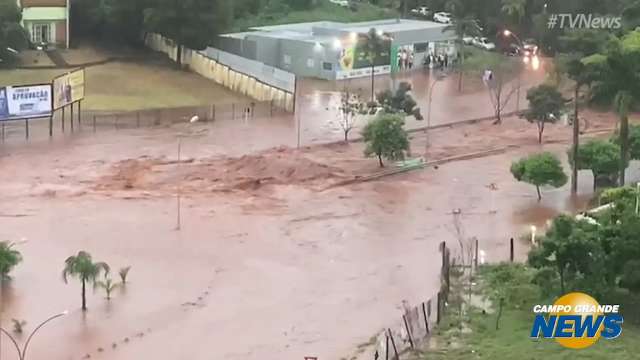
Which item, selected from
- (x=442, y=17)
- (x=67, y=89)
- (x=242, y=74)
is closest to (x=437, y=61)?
(x=442, y=17)

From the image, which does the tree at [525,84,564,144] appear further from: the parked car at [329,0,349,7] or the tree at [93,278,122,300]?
the parked car at [329,0,349,7]

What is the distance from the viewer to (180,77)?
73312 mm

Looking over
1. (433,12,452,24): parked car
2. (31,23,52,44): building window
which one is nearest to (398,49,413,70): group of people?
(433,12,452,24): parked car

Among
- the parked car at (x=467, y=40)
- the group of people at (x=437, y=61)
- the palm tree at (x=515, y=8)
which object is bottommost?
the group of people at (x=437, y=61)

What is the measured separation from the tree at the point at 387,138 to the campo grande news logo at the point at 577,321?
2064 centimetres

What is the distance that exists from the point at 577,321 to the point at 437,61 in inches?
2266

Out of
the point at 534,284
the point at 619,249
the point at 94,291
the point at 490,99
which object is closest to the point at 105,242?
the point at 94,291

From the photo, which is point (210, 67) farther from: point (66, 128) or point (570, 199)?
point (570, 199)

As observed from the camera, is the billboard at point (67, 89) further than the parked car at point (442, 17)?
No

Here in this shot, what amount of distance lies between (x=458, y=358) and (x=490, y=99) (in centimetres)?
4578

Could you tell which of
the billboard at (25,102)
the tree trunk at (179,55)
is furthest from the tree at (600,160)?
the tree trunk at (179,55)

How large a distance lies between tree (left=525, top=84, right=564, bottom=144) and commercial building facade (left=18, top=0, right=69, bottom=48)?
34728 mm

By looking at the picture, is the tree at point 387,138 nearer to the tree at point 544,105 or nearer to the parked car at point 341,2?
the tree at point 544,105

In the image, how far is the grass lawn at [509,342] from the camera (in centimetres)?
2628
